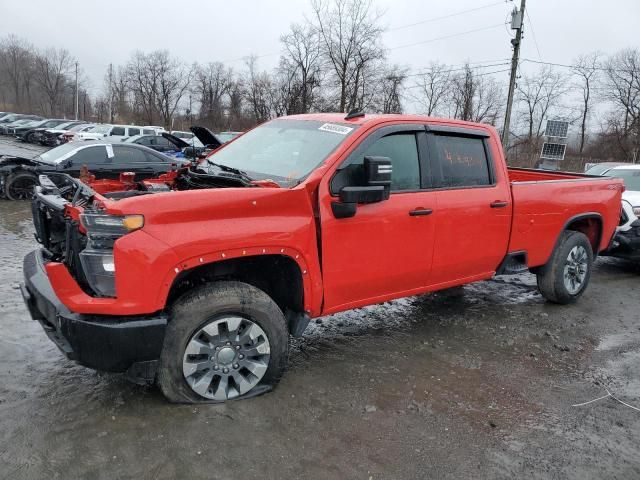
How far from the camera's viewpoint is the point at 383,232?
3.77 metres

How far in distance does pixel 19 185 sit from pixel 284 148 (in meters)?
9.33

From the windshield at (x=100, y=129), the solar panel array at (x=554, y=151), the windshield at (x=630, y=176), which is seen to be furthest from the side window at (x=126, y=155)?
the solar panel array at (x=554, y=151)

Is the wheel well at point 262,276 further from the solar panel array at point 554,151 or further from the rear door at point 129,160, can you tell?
the solar panel array at point 554,151

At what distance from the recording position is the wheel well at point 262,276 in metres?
3.30

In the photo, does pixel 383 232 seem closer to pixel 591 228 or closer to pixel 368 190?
pixel 368 190

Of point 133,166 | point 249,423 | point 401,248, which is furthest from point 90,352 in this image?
point 133,166

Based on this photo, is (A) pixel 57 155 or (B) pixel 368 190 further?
(A) pixel 57 155

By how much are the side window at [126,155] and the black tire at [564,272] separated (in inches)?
354

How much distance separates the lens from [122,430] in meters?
3.02

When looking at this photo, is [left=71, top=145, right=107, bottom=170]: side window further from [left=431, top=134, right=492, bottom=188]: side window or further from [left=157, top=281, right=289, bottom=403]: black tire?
[left=157, top=281, right=289, bottom=403]: black tire

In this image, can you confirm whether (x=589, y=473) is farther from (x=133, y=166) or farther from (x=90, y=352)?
(x=133, y=166)

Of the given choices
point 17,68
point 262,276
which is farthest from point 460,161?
point 17,68

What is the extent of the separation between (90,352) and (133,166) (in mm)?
9196

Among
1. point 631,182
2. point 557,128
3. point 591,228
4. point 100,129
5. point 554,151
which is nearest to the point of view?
point 591,228
